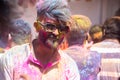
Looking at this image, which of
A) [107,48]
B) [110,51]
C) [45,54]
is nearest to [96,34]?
[107,48]

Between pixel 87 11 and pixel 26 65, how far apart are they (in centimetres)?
382

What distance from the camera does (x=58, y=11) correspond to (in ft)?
4.88

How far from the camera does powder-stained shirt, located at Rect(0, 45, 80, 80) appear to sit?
146 cm

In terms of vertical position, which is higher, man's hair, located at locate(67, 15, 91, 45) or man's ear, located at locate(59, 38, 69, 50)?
man's hair, located at locate(67, 15, 91, 45)

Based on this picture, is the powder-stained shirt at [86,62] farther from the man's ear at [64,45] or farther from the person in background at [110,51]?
the person in background at [110,51]

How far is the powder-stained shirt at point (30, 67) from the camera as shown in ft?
4.81

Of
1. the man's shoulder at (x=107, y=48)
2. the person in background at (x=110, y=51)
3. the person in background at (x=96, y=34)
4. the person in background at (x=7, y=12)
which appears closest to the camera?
the person in background at (x=7, y=12)

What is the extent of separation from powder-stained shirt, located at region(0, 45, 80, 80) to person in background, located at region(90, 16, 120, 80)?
106cm

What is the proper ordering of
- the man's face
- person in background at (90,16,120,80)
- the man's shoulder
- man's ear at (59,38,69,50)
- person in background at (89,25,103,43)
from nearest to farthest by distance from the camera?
the man's face < man's ear at (59,38,69,50) < person in background at (90,16,120,80) < the man's shoulder < person in background at (89,25,103,43)

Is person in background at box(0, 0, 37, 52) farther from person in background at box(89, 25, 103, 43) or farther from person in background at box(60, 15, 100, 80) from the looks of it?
person in background at box(89, 25, 103, 43)

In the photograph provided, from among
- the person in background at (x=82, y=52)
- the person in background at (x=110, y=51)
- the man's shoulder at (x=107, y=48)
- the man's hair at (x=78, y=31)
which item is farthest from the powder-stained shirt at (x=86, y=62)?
the man's shoulder at (x=107, y=48)

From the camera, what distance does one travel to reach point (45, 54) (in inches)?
59.9

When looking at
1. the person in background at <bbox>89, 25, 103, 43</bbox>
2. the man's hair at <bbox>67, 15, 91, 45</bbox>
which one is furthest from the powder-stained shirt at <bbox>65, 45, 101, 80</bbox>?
the person in background at <bbox>89, 25, 103, 43</bbox>

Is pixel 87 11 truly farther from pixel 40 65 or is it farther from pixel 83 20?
pixel 40 65
